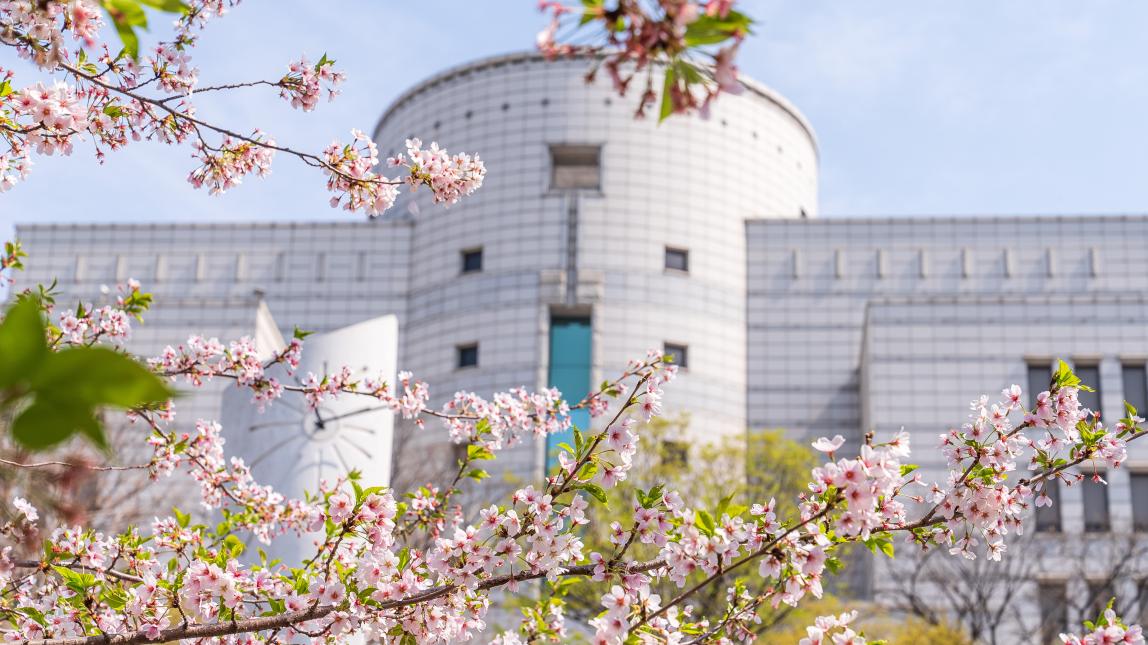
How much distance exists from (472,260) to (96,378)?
4194 cm

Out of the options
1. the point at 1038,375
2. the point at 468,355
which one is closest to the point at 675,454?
the point at 468,355

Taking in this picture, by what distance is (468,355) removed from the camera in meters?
42.6

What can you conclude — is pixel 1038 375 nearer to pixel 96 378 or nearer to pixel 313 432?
Answer: pixel 313 432

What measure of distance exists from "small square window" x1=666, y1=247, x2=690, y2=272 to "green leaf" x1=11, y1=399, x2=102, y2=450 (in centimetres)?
4105

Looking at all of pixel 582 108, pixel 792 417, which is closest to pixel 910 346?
pixel 792 417

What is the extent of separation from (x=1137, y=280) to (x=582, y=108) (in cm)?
1919

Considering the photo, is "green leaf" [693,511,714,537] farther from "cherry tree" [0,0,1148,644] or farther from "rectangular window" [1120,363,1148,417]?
"rectangular window" [1120,363,1148,417]

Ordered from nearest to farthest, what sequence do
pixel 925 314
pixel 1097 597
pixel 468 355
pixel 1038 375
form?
pixel 1097 597, pixel 1038 375, pixel 925 314, pixel 468 355

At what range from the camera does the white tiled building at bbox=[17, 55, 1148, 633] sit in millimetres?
41812

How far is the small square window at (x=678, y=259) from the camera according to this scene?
141ft

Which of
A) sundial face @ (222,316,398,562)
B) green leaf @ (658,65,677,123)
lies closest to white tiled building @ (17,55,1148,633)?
sundial face @ (222,316,398,562)

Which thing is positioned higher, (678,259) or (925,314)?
(678,259)

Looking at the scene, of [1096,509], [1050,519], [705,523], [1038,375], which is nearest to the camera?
[705,523]

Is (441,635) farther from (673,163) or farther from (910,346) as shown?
(673,163)
